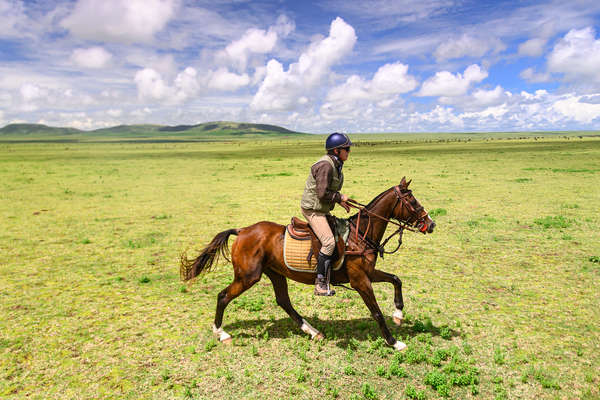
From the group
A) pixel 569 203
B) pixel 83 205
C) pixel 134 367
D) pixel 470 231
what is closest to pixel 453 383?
pixel 134 367

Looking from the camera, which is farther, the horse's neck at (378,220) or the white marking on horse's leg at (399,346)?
the horse's neck at (378,220)

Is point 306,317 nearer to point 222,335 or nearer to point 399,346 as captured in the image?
point 222,335

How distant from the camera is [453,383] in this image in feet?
19.8

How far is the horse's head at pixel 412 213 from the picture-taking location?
691 centimetres

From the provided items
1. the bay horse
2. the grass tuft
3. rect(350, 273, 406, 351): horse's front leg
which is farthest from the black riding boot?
the grass tuft

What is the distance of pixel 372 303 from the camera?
684 centimetres

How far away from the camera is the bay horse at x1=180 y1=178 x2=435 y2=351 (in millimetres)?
6949

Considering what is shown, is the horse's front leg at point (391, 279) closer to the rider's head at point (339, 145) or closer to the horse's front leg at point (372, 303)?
the horse's front leg at point (372, 303)

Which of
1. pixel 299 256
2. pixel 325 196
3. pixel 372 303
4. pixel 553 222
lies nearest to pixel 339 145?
pixel 325 196

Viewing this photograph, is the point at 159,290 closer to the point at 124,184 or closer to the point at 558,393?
the point at 558,393

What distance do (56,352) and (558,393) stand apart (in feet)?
29.6

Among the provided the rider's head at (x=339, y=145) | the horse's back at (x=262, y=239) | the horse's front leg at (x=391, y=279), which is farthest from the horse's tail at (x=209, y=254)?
the horse's front leg at (x=391, y=279)

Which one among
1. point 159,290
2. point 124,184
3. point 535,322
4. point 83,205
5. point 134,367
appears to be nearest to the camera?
point 134,367

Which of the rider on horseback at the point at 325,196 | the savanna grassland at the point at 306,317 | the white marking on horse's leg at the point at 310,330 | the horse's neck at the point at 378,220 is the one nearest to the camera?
the savanna grassland at the point at 306,317
